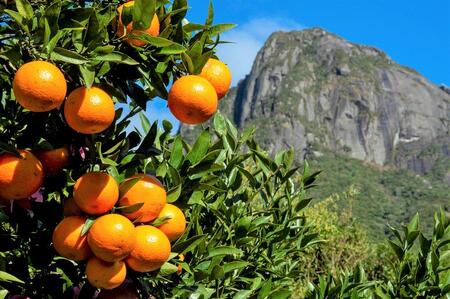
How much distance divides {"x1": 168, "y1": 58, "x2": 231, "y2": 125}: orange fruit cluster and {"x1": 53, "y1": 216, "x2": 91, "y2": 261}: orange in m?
0.36

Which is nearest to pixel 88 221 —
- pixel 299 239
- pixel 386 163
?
pixel 299 239

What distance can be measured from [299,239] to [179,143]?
3.38 feet

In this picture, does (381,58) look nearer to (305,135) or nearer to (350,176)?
(305,135)

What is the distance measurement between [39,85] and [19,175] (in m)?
0.27

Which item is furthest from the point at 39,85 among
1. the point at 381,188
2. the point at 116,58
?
the point at 381,188

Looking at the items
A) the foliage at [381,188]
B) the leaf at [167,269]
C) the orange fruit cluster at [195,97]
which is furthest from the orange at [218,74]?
the foliage at [381,188]

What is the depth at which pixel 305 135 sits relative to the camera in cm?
11569

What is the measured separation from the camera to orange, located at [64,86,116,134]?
142cm

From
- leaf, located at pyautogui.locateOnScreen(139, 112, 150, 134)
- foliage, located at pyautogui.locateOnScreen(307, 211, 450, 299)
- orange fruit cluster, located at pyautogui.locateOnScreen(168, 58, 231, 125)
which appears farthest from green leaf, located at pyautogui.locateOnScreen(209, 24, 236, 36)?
foliage, located at pyautogui.locateOnScreen(307, 211, 450, 299)

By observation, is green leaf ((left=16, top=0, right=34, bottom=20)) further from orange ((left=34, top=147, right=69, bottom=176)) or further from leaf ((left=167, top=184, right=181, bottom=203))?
leaf ((left=167, top=184, right=181, bottom=203))

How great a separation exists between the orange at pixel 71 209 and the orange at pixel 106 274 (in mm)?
139

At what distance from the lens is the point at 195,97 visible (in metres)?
1.53

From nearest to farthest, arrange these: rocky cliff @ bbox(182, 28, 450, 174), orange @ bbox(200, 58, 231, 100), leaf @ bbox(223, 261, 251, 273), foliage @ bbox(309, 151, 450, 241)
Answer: orange @ bbox(200, 58, 231, 100) → leaf @ bbox(223, 261, 251, 273) → foliage @ bbox(309, 151, 450, 241) → rocky cliff @ bbox(182, 28, 450, 174)

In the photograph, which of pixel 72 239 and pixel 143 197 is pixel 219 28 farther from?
pixel 72 239
